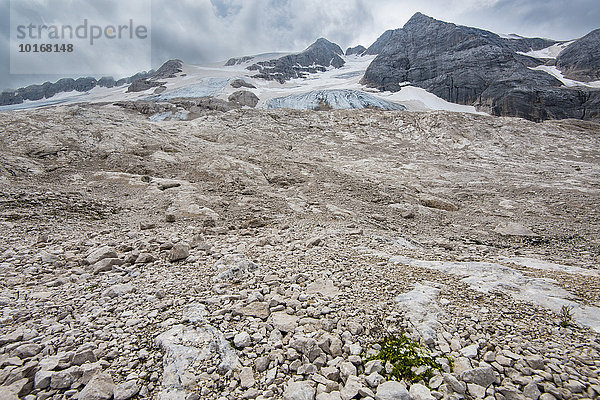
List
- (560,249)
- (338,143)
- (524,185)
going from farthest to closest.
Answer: (338,143) < (524,185) < (560,249)

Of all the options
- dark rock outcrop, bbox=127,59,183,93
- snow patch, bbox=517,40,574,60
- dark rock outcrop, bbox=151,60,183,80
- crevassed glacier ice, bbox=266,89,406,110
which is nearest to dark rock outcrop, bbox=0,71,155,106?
dark rock outcrop, bbox=151,60,183,80

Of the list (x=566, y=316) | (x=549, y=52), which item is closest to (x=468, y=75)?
(x=549, y=52)

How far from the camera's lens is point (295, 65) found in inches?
6895

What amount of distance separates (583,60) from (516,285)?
155 metres

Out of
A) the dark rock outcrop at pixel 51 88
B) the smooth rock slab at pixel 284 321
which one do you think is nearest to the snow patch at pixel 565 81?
the smooth rock slab at pixel 284 321

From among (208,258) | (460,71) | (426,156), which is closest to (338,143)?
(426,156)

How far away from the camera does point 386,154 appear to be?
25.5 m

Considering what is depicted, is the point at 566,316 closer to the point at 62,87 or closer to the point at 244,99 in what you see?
the point at 244,99

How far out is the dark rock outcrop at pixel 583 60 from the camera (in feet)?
325

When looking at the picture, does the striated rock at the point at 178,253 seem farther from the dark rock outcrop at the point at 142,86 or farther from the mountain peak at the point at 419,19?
the mountain peak at the point at 419,19

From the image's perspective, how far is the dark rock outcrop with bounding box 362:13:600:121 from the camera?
7794cm

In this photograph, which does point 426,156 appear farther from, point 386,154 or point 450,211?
point 450,211

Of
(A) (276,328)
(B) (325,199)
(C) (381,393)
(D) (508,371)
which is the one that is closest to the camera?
(C) (381,393)

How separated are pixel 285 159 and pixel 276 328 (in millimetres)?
15300
